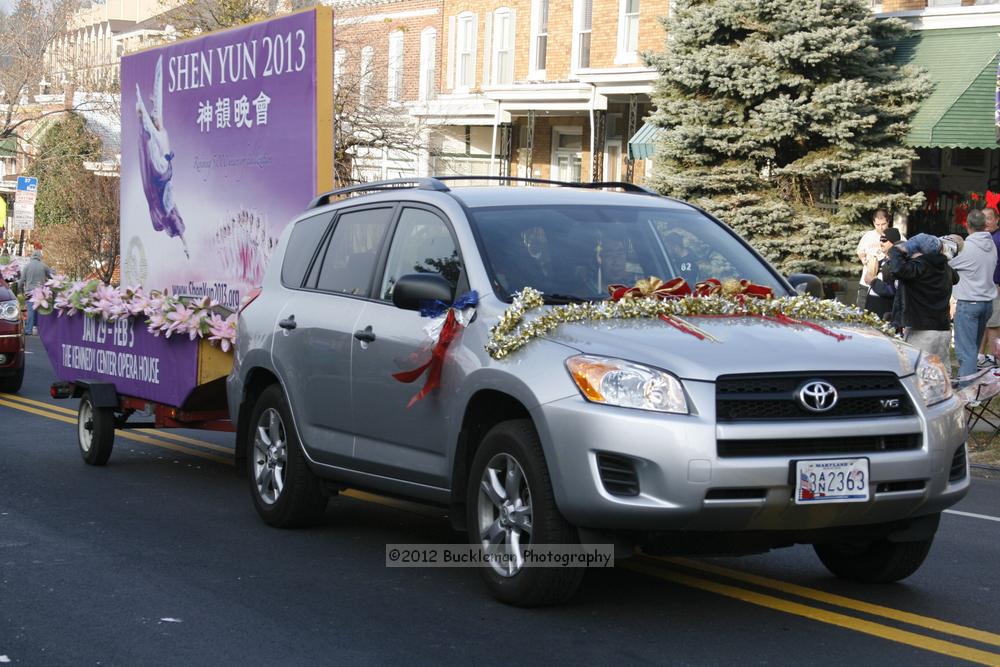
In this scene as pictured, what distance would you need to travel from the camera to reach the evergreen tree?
22.0 m

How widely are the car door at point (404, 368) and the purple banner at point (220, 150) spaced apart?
2592 millimetres

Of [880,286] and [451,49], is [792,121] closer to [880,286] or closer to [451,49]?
[880,286]

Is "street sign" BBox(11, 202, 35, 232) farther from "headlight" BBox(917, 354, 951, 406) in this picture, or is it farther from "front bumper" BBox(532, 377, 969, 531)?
"headlight" BBox(917, 354, 951, 406)

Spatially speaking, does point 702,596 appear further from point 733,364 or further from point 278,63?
point 278,63

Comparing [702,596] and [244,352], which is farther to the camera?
[244,352]

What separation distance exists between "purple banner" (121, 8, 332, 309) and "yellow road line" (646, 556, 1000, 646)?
4067mm

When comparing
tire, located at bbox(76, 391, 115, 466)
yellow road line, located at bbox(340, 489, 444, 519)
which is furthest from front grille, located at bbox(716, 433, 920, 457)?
tire, located at bbox(76, 391, 115, 466)

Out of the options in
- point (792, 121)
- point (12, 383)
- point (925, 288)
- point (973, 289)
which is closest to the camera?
point (925, 288)

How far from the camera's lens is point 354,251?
7.98 m

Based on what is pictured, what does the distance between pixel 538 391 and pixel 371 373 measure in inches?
59.8

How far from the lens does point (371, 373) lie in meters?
7.23

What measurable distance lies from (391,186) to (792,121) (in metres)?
15.1

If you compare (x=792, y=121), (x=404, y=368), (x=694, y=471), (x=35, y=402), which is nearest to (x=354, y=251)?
(x=404, y=368)

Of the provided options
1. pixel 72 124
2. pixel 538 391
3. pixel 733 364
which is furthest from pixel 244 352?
pixel 72 124
